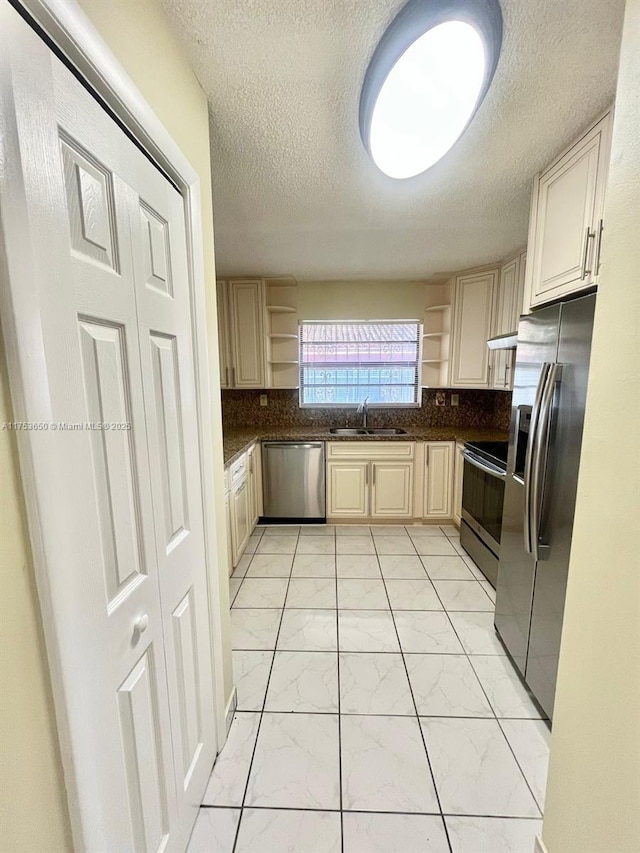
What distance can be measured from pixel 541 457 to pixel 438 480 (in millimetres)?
1976

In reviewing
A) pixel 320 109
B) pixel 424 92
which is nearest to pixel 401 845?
pixel 424 92

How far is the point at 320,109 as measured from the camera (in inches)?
51.3

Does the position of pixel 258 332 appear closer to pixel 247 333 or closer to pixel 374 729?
pixel 247 333

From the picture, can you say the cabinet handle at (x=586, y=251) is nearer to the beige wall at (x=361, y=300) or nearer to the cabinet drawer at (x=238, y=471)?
the cabinet drawer at (x=238, y=471)

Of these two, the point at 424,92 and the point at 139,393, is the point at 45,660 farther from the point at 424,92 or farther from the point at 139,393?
the point at 424,92

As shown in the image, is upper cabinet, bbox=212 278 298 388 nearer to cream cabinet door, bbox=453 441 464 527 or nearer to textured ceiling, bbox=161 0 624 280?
textured ceiling, bbox=161 0 624 280

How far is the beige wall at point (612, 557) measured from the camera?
0.74 metres

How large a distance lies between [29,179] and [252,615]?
7.45ft

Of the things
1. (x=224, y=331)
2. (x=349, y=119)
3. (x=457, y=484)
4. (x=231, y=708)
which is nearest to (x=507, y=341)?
(x=349, y=119)

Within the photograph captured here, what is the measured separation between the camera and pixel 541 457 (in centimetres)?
146

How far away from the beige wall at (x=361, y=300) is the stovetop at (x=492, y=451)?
5.48 ft

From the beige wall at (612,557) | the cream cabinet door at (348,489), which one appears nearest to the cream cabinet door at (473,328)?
the cream cabinet door at (348,489)

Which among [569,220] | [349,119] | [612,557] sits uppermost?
[349,119]

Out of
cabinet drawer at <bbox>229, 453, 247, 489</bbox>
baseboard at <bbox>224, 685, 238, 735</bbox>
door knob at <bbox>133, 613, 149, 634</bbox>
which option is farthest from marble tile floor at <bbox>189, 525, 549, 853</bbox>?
door knob at <bbox>133, 613, 149, 634</bbox>
